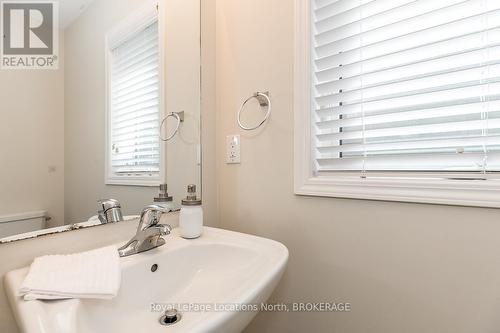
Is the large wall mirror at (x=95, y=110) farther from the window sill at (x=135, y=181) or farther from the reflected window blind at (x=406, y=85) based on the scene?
the reflected window blind at (x=406, y=85)

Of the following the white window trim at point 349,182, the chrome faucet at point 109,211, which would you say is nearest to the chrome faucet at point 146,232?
the chrome faucet at point 109,211

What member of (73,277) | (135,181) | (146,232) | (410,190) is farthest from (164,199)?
(410,190)

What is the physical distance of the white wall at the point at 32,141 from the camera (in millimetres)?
657

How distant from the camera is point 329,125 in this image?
888 mm

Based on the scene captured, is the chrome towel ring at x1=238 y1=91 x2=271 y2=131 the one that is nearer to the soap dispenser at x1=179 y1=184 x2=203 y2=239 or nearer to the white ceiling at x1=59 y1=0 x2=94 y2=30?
the soap dispenser at x1=179 y1=184 x2=203 y2=239

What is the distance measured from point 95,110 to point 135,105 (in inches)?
5.9

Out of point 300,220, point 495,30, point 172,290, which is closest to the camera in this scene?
point 495,30

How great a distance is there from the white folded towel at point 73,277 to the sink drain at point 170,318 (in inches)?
7.5

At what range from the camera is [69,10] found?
2.47ft

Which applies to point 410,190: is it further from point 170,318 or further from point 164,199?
point 164,199

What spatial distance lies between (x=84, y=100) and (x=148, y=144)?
0.85ft

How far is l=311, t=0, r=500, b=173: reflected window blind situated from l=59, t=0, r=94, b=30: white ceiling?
75 cm

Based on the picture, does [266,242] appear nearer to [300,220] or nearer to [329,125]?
[300,220]

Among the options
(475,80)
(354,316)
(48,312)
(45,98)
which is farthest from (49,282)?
(475,80)
